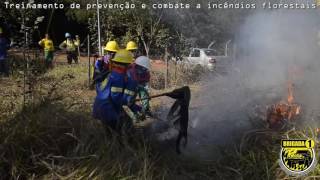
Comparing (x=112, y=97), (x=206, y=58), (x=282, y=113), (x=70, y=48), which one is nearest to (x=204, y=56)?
(x=206, y=58)

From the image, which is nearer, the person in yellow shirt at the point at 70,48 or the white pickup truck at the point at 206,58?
the white pickup truck at the point at 206,58

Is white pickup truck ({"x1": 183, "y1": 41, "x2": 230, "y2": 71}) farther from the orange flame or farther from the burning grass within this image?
the burning grass

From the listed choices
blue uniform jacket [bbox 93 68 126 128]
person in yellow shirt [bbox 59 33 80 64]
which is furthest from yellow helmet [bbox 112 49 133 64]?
person in yellow shirt [bbox 59 33 80 64]

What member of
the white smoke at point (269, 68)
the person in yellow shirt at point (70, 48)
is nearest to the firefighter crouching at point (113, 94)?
the white smoke at point (269, 68)

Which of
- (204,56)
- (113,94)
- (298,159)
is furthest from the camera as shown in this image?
(204,56)

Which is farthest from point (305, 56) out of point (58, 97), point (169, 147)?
point (58, 97)

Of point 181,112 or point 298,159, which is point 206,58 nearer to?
point 181,112

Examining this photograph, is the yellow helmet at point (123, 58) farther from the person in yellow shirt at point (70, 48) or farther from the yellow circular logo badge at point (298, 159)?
the person in yellow shirt at point (70, 48)

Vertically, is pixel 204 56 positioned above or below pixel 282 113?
above

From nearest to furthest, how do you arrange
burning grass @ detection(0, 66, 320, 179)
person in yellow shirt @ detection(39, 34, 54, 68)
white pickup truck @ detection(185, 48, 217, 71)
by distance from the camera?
burning grass @ detection(0, 66, 320, 179) < person in yellow shirt @ detection(39, 34, 54, 68) < white pickup truck @ detection(185, 48, 217, 71)

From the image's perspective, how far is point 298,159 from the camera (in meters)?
4.69

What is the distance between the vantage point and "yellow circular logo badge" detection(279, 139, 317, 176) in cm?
466

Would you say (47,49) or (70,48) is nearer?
(47,49)

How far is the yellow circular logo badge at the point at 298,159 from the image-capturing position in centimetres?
466
